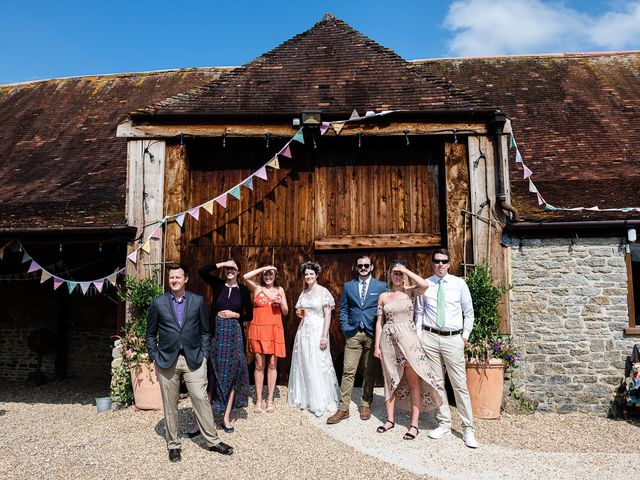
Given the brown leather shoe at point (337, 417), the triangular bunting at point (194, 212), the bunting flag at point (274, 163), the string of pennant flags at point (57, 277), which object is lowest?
the brown leather shoe at point (337, 417)

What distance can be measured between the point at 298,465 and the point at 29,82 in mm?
13649

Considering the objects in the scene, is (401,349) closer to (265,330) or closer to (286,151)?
(265,330)

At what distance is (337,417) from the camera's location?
5227 mm

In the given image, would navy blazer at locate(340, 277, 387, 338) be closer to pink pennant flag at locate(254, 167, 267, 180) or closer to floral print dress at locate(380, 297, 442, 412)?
floral print dress at locate(380, 297, 442, 412)

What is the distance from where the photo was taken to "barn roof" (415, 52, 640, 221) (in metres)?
7.28

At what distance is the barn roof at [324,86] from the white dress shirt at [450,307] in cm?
280

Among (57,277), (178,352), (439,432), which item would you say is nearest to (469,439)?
(439,432)

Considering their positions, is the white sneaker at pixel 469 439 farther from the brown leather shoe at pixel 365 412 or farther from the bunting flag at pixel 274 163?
the bunting flag at pixel 274 163

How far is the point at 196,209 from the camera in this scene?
6.81 metres

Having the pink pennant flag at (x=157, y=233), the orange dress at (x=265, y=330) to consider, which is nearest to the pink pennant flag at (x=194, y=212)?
the pink pennant flag at (x=157, y=233)

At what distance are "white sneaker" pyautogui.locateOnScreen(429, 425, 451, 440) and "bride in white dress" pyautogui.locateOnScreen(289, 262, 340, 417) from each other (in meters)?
1.16

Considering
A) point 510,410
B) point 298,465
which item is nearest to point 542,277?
point 510,410

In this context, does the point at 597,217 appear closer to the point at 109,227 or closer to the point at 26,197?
the point at 109,227

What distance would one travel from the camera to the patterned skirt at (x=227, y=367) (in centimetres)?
511
